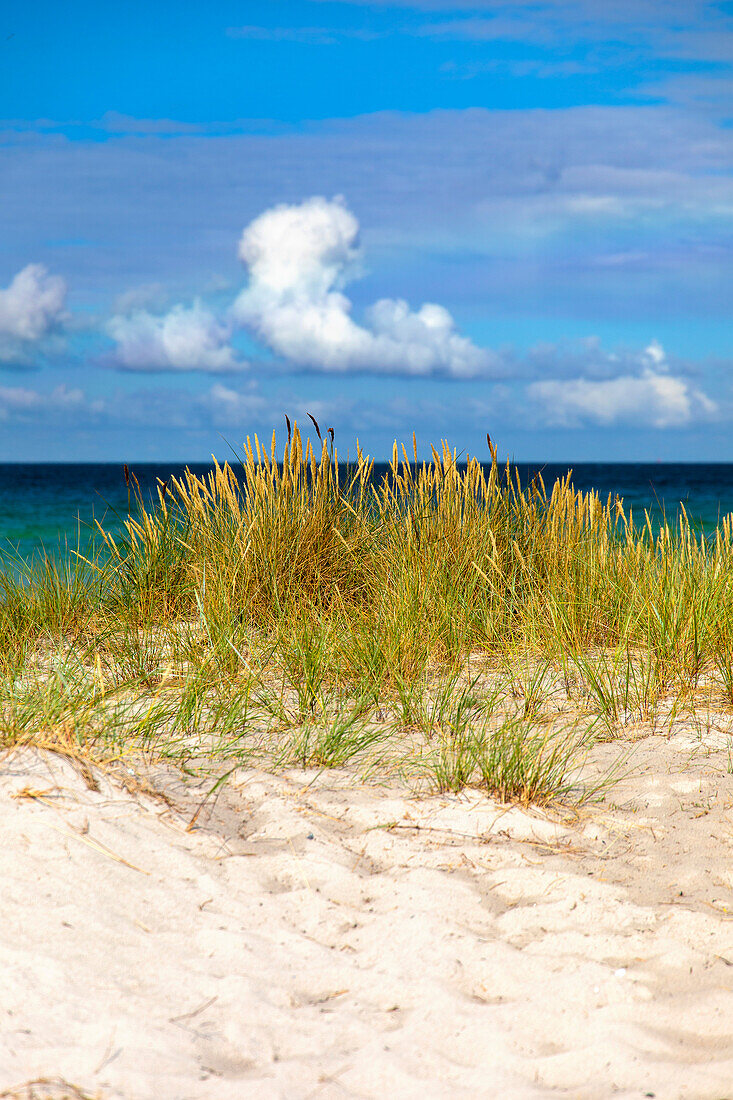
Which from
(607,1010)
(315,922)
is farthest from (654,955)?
(315,922)

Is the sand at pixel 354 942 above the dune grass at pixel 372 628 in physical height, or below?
below

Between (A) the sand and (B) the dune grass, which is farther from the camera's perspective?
(B) the dune grass

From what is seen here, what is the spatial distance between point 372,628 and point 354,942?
1.99 meters

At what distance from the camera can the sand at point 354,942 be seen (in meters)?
1.58

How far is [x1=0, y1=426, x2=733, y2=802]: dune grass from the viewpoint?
2.90 m

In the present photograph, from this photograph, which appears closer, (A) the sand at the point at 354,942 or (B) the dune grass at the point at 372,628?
(A) the sand at the point at 354,942

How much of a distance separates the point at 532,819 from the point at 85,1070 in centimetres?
145

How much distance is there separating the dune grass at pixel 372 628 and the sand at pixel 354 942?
0.93ft

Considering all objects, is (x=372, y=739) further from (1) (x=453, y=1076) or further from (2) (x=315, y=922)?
(1) (x=453, y=1076)

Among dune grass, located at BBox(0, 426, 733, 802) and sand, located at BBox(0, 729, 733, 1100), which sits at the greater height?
dune grass, located at BBox(0, 426, 733, 802)

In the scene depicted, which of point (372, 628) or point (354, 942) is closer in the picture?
point (354, 942)

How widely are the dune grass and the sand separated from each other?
11.2 inches

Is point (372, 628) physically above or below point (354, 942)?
above

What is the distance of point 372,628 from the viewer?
3867mm
